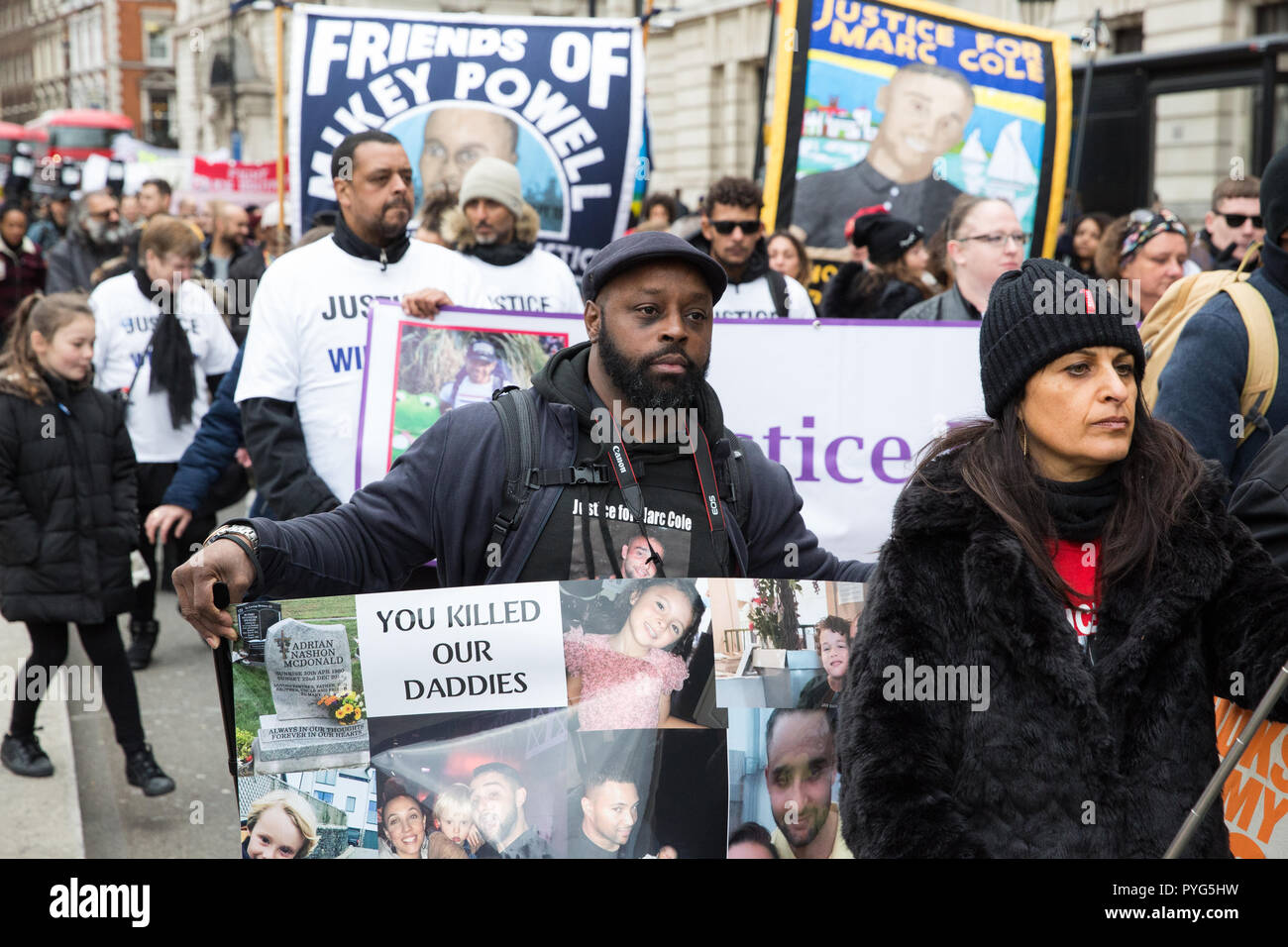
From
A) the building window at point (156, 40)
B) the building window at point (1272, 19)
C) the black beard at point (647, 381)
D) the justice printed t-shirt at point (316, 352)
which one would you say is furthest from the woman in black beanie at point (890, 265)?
the building window at point (156, 40)

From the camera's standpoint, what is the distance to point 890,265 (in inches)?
270

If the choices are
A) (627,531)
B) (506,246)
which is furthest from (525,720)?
(506,246)

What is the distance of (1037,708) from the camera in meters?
2.24

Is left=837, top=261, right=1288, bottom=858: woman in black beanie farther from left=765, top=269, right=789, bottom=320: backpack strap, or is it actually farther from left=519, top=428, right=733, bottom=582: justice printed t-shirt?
left=765, top=269, right=789, bottom=320: backpack strap

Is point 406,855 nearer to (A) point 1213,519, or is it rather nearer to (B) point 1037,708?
(B) point 1037,708

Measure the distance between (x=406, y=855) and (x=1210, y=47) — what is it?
13.1 metres

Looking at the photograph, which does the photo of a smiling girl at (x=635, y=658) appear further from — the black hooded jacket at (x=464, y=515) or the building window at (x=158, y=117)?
the building window at (x=158, y=117)

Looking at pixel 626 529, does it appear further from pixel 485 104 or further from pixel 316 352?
pixel 485 104

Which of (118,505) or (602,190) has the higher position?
(602,190)

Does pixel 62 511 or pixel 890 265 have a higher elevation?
pixel 890 265

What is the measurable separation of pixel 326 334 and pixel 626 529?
2.11 metres

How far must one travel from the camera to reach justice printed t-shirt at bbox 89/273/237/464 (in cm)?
743

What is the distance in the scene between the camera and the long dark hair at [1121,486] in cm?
230

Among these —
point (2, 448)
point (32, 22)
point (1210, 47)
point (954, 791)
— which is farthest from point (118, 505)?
point (32, 22)
